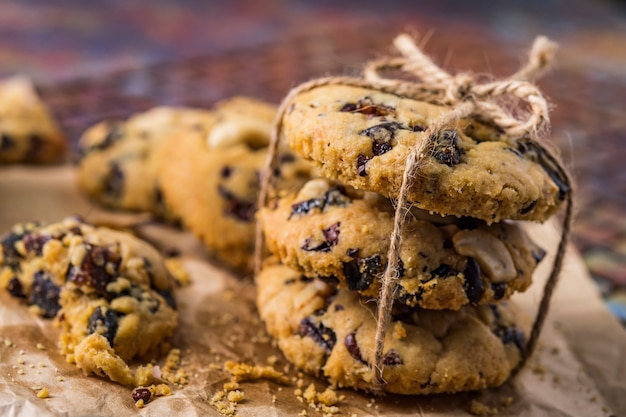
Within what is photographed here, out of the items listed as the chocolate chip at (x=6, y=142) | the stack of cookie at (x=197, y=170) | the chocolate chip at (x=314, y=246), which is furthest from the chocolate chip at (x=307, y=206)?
the chocolate chip at (x=6, y=142)

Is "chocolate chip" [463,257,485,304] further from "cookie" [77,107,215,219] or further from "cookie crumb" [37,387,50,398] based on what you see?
"cookie" [77,107,215,219]

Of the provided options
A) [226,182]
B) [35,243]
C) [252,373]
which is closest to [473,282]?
[252,373]

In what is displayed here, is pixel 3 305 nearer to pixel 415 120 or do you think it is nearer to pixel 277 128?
pixel 277 128

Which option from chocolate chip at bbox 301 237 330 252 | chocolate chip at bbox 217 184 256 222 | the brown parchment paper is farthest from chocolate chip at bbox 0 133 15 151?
chocolate chip at bbox 301 237 330 252

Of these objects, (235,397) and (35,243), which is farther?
(35,243)

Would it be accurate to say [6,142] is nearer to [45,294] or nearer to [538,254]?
[45,294]

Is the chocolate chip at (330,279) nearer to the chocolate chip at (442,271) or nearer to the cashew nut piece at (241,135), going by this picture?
the chocolate chip at (442,271)
